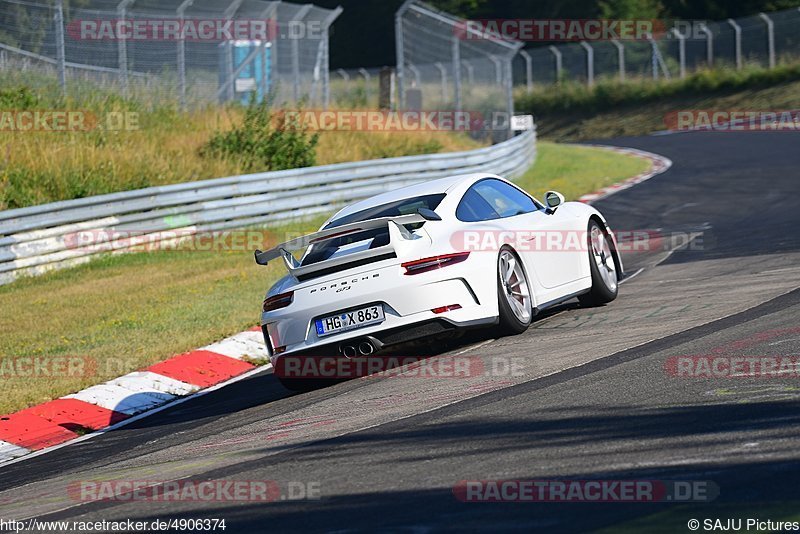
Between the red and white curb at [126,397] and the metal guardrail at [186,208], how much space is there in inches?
195

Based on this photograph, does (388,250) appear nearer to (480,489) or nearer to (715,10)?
(480,489)

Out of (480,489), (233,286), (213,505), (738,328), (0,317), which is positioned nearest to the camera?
(480,489)

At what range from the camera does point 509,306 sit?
8.95 m

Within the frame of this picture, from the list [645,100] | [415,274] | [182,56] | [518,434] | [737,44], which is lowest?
[645,100]

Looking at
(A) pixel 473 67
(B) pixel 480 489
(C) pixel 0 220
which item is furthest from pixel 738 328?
(A) pixel 473 67

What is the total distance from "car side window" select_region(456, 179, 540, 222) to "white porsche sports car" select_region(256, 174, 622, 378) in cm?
1

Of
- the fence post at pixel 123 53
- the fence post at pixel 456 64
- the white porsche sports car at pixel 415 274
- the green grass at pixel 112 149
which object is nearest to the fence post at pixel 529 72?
the fence post at pixel 456 64

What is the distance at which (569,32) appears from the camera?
64.4m

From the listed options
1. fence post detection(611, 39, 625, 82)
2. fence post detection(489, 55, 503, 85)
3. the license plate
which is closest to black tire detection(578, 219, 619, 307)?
the license plate

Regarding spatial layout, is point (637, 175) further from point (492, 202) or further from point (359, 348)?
point (359, 348)

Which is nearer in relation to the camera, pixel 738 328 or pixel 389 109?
pixel 738 328

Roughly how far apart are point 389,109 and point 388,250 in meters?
21.3

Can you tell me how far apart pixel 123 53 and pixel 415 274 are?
14.0 m

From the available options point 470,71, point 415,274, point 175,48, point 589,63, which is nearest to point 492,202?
point 415,274
